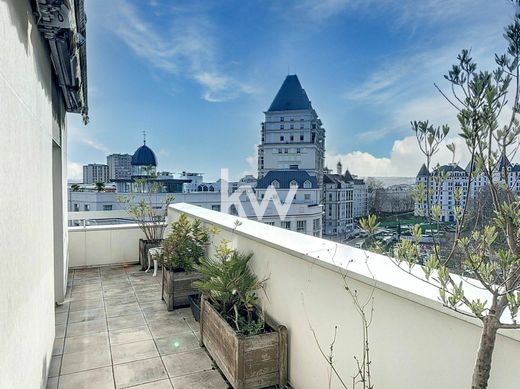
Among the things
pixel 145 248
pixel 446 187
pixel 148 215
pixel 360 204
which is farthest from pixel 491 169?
pixel 148 215

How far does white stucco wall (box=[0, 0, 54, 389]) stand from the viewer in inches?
52.7

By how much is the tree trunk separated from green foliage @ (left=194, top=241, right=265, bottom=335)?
5.57 feet

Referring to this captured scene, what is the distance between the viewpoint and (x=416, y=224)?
47.1 inches

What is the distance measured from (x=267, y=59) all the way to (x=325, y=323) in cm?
1936

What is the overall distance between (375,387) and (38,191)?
90.5 inches

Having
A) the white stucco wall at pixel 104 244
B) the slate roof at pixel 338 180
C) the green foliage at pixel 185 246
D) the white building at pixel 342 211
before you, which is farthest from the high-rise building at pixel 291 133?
the green foliage at pixel 185 246

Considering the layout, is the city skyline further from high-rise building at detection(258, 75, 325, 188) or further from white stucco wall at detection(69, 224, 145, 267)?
high-rise building at detection(258, 75, 325, 188)

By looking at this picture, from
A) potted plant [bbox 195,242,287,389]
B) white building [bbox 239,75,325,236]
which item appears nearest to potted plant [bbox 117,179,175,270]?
potted plant [bbox 195,242,287,389]

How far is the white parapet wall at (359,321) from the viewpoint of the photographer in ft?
4.09

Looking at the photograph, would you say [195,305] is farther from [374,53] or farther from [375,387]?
[374,53]

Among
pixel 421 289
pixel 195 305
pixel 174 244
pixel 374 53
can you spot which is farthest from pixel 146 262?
pixel 374 53

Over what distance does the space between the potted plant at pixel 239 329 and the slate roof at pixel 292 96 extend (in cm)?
4127

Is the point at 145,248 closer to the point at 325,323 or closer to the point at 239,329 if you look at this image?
the point at 239,329

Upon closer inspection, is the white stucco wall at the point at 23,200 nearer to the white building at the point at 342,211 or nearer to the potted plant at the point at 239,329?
the potted plant at the point at 239,329
